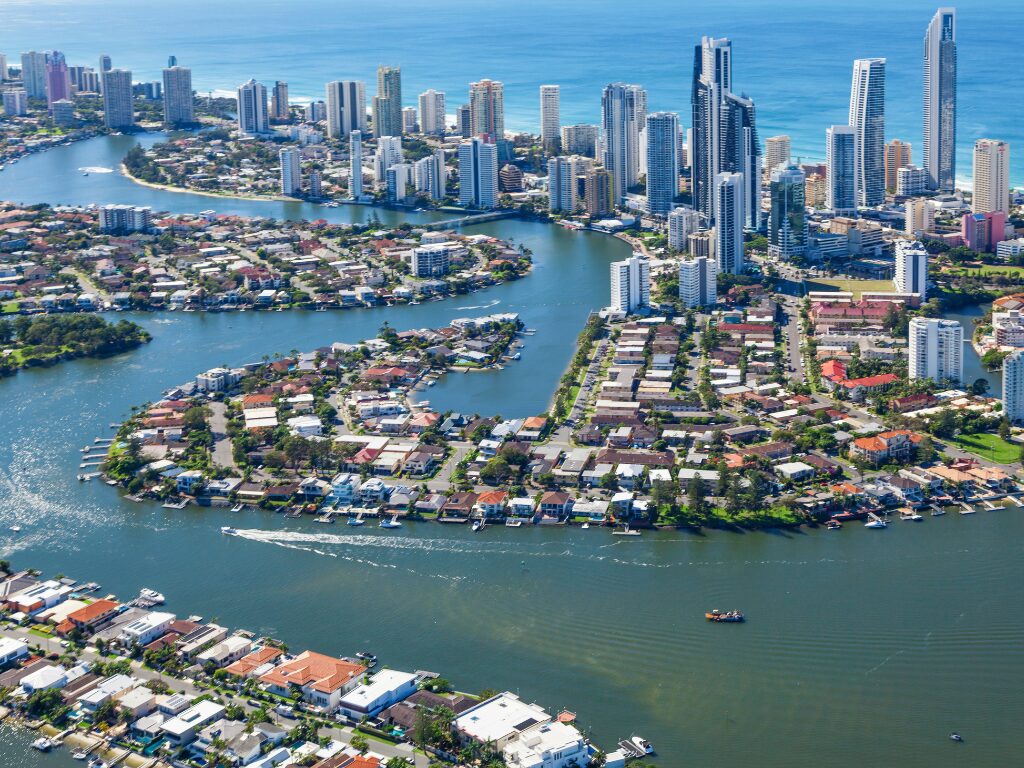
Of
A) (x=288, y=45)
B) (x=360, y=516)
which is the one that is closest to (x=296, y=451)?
(x=360, y=516)

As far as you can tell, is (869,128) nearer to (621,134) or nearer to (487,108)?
(621,134)

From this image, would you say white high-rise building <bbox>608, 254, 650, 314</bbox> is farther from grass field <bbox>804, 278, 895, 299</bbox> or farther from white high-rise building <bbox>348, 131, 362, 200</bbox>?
white high-rise building <bbox>348, 131, 362, 200</bbox>

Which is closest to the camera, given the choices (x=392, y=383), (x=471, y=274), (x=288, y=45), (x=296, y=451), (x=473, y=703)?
(x=473, y=703)

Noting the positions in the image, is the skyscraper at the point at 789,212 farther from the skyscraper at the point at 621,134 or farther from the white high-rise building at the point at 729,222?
the skyscraper at the point at 621,134

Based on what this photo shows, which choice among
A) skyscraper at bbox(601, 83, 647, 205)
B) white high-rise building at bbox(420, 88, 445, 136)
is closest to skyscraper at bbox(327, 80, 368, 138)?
white high-rise building at bbox(420, 88, 445, 136)

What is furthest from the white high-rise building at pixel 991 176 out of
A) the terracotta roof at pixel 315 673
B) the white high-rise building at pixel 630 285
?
the terracotta roof at pixel 315 673

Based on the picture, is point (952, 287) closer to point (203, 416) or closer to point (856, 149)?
point (856, 149)
